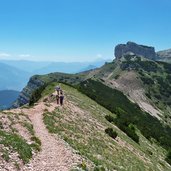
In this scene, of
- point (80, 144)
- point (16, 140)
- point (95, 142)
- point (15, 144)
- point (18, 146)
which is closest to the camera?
point (18, 146)

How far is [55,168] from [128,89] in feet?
438

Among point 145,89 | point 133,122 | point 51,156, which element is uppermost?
point 51,156

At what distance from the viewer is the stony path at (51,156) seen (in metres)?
19.5

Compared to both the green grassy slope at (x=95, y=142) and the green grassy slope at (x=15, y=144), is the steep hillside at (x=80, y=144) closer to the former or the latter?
the green grassy slope at (x=95, y=142)

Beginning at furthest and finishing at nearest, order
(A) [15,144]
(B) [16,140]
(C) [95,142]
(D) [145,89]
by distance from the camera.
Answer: (D) [145,89], (C) [95,142], (B) [16,140], (A) [15,144]

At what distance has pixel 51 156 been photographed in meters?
22.0

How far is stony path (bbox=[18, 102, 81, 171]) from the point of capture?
19.5 m

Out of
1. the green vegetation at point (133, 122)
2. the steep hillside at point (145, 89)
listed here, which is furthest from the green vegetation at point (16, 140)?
the steep hillside at point (145, 89)

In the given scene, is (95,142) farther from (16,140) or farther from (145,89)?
(145,89)

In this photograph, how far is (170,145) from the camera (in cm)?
5734

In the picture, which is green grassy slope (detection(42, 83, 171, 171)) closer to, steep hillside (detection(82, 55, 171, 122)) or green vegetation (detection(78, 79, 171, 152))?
green vegetation (detection(78, 79, 171, 152))

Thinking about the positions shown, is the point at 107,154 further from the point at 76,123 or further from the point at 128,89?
the point at 128,89

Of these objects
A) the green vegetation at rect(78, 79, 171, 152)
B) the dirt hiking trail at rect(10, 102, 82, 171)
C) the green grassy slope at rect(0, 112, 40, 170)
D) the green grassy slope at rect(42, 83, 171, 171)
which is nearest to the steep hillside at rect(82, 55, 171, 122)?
the green vegetation at rect(78, 79, 171, 152)

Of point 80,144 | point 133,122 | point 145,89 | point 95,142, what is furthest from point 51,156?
point 145,89
